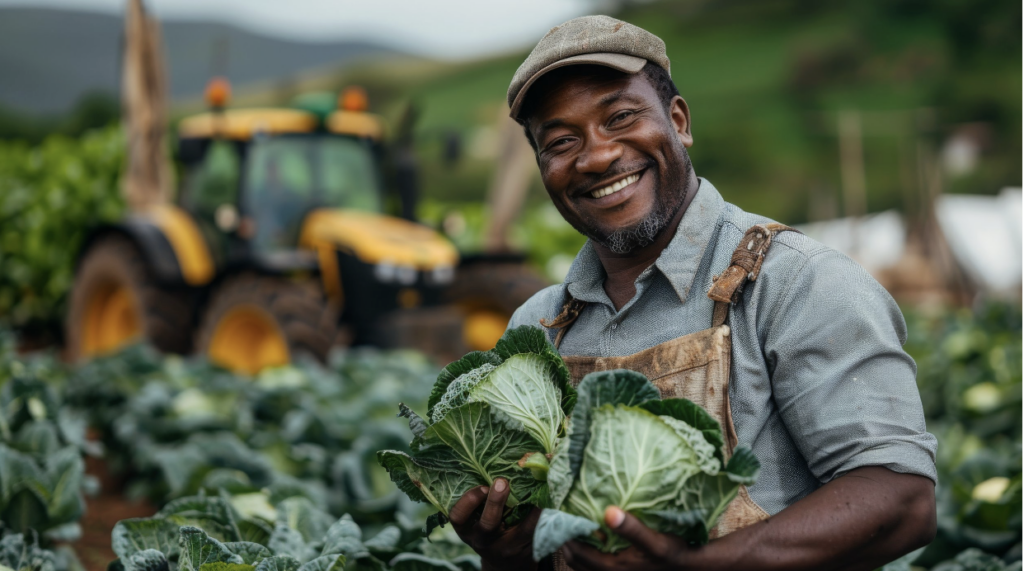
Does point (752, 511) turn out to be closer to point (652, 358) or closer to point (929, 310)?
point (652, 358)

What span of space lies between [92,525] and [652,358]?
4.09 metres

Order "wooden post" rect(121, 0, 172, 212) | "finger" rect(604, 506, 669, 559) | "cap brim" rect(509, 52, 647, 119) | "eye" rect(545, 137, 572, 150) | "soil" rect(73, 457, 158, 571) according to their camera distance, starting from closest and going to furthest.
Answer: "finger" rect(604, 506, 669, 559) < "cap brim" rect(509, 52, 647, 119) < "eye" rect(545, 137, 572, 150) < "soil" rect(73, 457, 158, 571) < "wooden post" rect(121, 0, 172, 212)

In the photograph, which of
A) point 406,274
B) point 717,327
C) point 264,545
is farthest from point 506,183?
point 717,327

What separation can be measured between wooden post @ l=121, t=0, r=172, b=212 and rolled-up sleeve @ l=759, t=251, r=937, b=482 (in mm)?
9864

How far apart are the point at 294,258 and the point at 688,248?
6.29m

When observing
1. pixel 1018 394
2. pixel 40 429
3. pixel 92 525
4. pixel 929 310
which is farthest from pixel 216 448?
pixel 929 310

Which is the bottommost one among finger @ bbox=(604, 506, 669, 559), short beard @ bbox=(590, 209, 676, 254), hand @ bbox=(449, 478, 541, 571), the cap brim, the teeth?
hand @ bbox=(449, 478, 541, 571)

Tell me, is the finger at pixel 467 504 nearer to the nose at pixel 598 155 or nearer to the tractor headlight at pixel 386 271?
the nose at pixel 598 155

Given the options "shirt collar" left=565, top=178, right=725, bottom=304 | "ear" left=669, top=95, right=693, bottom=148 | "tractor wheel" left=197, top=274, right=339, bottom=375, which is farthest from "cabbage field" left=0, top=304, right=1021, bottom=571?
"ear" left=669, top=95, right=693, bottom=148

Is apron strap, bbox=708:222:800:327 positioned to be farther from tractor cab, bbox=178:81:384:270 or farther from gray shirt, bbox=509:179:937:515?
tractor cab, bbox=178:81:384:270

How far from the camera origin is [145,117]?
412 inches

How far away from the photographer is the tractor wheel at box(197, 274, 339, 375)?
7.21 meters

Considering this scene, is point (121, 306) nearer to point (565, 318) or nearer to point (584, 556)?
point (565, 318)

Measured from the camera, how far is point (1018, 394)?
5.78 meters
